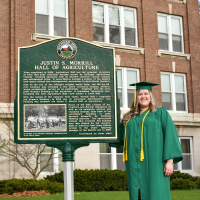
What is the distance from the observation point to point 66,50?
6711 millimetres

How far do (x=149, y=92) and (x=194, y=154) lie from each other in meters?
15.3

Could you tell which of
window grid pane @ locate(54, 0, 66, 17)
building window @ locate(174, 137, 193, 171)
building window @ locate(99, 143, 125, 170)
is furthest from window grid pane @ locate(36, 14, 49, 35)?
building window @ locate(174, 137, 193, 171)

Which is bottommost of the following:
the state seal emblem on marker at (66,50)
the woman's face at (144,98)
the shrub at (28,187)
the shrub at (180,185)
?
the shrub at (180,185)

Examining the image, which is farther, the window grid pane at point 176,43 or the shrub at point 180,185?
the window grid pane at point 176,43

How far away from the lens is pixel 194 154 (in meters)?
20.6

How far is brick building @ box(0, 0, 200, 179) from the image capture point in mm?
16844

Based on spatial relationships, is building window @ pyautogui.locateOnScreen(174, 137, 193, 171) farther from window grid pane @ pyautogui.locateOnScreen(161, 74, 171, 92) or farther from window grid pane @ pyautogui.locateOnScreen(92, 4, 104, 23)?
window grid pane @ pyautogui.locateOnScreen(92, 4, 104, 23)

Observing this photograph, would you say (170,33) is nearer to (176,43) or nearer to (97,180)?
(176,43)

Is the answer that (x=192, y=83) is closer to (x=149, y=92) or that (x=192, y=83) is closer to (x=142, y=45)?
(x=142, y=45)

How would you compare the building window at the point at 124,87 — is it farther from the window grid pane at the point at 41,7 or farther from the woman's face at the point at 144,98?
the woman's face at the point at 144,98

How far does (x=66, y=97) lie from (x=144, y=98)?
140 centimetres

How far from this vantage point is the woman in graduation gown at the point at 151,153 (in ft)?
19.0

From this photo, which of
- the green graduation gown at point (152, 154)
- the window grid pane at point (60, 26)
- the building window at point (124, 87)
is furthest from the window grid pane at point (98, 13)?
the green graduation gown at point (152, 154)

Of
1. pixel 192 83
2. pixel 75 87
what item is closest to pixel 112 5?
pixel 192 83
